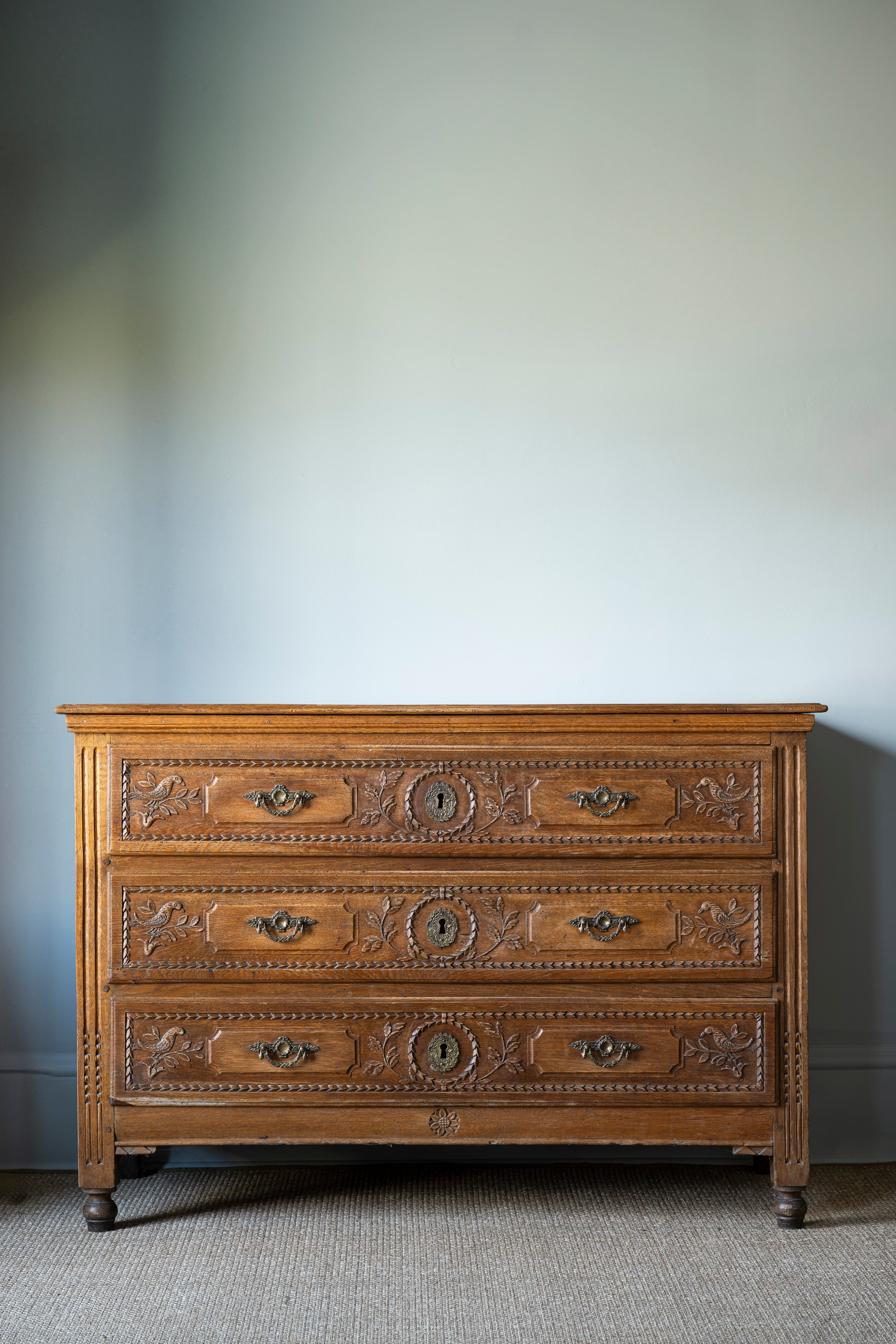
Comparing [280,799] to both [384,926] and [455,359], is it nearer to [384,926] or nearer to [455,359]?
[384,926]

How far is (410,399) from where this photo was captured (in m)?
2.51

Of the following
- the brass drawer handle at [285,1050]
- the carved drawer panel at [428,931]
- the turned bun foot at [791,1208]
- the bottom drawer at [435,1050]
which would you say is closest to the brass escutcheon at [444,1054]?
the bottom drawer at [435,1050]

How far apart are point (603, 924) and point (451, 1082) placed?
464mm

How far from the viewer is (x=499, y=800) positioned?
199cm

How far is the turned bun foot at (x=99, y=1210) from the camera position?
2037 mm

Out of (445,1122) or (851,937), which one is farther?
(851,937)

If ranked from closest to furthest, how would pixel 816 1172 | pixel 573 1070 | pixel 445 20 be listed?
1. pixel 573 1070
2. pixel 816 1172
3. pixel 445 20

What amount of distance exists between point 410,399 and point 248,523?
547mm

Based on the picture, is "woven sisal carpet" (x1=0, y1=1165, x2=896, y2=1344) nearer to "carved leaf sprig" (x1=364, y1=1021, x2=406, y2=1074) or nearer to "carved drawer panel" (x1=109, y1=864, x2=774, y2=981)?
"carved leaf sprig" (x1=364, y1=1021, x2=406, y2=1074)

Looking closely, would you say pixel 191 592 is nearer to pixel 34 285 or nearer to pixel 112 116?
pixel 34 285

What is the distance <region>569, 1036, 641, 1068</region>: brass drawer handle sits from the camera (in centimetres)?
198

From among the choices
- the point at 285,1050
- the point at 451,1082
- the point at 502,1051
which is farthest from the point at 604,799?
the point at 285,1050

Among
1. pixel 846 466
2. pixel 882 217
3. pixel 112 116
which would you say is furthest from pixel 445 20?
pixel 846 466

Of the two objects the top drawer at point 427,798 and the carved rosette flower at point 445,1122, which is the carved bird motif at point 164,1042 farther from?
the carved rosette flower at point 445,1122
